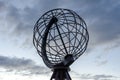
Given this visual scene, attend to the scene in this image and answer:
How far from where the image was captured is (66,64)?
76500mm

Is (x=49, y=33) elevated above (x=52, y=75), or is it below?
above

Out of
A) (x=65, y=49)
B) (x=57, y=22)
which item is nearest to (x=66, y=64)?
(x=65, y=49)

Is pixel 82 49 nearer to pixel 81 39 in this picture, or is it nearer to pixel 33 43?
pixel 81 39

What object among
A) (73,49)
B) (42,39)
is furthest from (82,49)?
(42,39)

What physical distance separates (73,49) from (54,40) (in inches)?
123

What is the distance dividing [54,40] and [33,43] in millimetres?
3582

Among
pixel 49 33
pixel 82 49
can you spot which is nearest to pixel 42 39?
pixel 49 33

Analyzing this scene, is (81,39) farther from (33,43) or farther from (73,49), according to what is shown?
(33,43)

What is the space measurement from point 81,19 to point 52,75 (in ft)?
31.1

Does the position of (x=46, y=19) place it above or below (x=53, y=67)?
above

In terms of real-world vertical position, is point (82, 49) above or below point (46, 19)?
below

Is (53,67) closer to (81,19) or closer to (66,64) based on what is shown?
(66,64)

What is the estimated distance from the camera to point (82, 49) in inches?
3073

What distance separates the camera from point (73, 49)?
7775 centimetres
